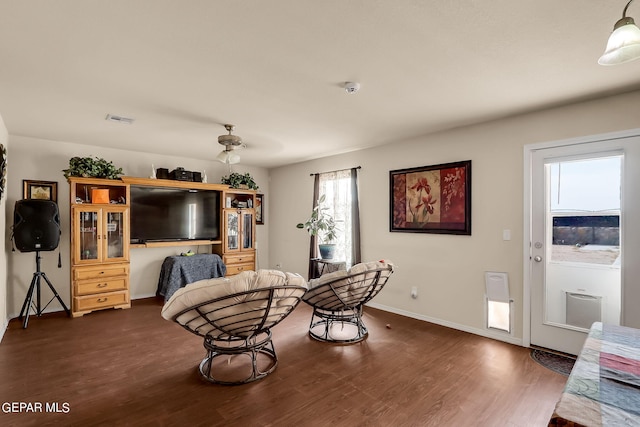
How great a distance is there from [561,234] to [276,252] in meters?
4.79

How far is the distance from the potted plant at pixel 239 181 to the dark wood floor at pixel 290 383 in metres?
2.87

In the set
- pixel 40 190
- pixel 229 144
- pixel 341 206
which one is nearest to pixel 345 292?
pixel 229 144

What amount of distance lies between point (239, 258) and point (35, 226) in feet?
9.35

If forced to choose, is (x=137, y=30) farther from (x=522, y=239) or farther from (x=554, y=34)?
(x=522, y=239)

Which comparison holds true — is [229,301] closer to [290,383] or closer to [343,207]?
[290,383]

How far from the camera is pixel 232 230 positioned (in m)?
5.81

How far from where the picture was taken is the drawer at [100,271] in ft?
14.1

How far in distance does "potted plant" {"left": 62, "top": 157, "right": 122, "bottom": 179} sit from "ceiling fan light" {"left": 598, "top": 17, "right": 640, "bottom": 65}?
17.2 feet

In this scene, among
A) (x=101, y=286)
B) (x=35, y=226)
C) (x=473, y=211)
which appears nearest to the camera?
(x=473, y=211)

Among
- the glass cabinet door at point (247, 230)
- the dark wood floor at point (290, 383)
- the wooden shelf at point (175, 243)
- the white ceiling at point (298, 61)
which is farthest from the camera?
the glass cabinet door at point (247, 230)

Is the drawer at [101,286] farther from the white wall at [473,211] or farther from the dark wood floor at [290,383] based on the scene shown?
the white wall at [473,211]

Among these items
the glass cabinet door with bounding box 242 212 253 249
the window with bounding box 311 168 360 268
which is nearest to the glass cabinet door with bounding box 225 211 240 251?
the glass cabinet door with bounding box 242 212 253 249

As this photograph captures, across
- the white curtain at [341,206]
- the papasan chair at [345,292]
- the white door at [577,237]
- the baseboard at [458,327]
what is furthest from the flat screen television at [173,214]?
the white door at [577,237]

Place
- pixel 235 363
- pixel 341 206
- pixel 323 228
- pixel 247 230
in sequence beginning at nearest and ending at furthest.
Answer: pixel 235 363 → pixel 323 228 → pixel 341 206 → pixel 247 230
